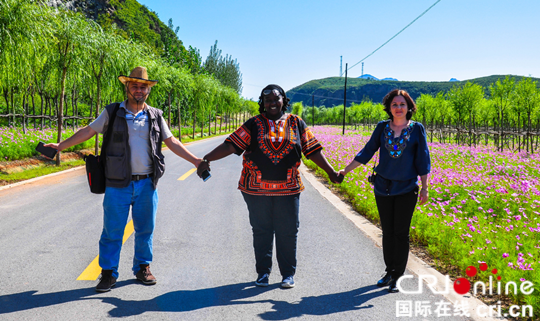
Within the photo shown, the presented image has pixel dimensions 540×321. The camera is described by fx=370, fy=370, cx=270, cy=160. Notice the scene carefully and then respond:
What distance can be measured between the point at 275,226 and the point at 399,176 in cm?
129

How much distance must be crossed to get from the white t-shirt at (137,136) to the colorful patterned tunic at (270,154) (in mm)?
773

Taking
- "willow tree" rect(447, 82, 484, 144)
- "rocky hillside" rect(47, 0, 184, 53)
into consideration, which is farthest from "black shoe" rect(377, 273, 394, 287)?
"rocky hillside" rect(47, 0, 184, 53)

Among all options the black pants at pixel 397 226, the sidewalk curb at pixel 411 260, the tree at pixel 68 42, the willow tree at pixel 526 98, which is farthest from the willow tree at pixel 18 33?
the willow tree at pixel 526 98

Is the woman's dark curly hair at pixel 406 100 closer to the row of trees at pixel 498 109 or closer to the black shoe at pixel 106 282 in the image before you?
the black shoe at pixel 106 282

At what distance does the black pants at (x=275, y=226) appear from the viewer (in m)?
3.55

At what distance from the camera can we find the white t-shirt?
345 centimetres

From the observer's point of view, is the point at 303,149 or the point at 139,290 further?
the point at 303,149

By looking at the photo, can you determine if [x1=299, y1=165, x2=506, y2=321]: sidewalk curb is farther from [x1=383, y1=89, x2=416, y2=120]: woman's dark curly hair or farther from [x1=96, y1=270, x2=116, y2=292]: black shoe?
[x1=96, y1=270, x2=116, y2=292]: black shoe

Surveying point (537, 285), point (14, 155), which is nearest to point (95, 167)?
point (537, 285)

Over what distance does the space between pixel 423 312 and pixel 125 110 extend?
3.19 m

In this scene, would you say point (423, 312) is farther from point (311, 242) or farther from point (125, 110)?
point (125, 110)

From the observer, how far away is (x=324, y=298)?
3.31 metres

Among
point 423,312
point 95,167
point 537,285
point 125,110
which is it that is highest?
point 125,110

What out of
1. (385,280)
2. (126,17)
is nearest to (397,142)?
(385,280)
